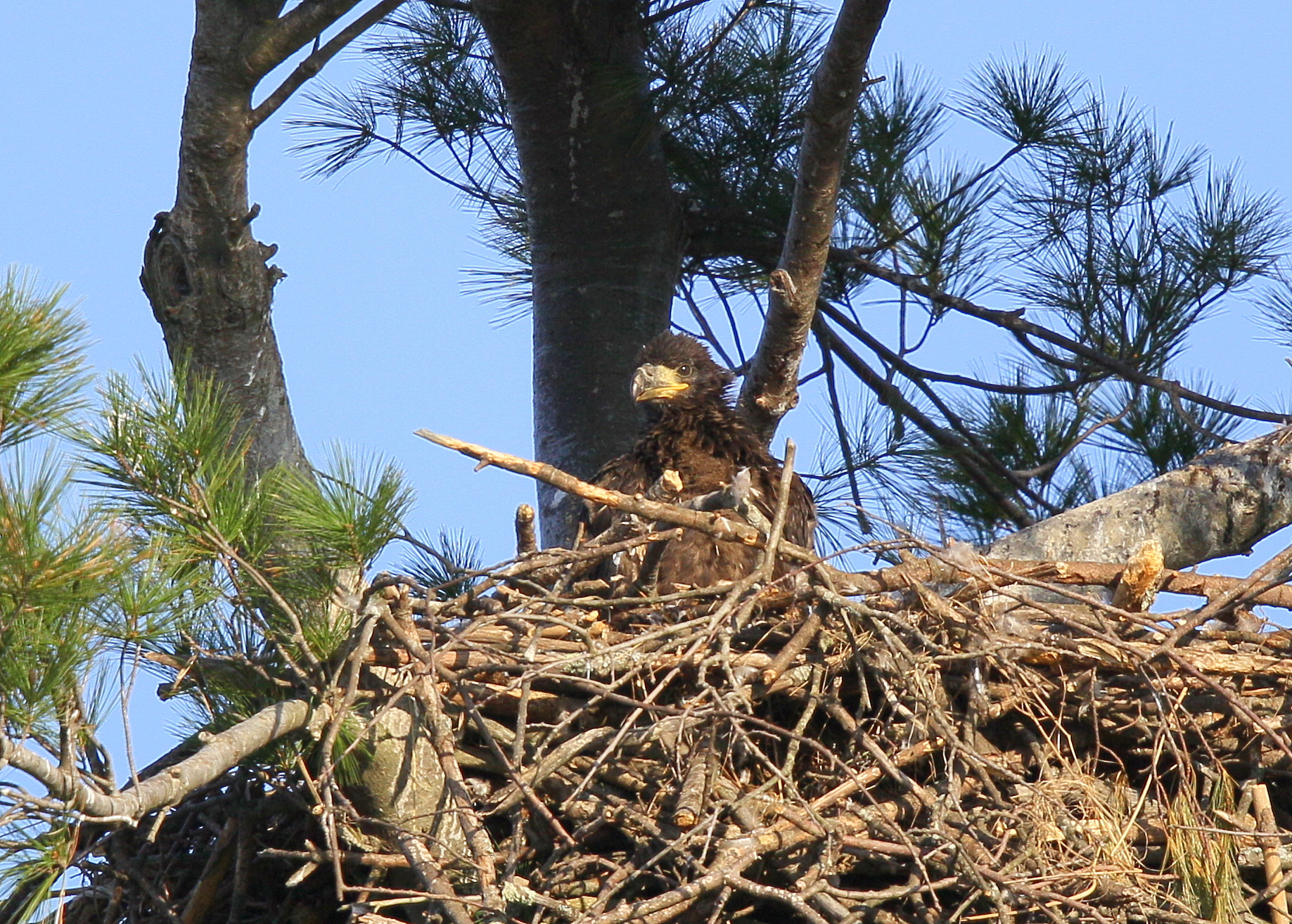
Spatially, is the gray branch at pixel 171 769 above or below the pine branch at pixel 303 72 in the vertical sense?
below

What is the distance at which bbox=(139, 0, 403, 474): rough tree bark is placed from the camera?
3303 mm

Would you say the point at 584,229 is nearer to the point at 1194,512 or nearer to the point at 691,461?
the point at 691,461

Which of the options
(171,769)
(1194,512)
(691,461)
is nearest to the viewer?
(171,769)

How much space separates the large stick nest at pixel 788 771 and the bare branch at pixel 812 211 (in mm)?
1081

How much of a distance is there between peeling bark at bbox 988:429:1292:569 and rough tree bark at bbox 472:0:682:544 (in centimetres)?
171

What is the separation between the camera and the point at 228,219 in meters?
3.32

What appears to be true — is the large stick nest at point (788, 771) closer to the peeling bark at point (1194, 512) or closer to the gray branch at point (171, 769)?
the gray branch at point (171, 769)

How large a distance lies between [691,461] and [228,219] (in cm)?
175

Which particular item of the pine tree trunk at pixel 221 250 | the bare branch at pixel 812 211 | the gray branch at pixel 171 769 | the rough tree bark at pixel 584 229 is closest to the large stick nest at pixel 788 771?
the gray branch at pixel 171 769

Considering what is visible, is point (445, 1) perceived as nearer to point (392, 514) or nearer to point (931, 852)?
point (392, 514)

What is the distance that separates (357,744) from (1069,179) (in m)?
3.72

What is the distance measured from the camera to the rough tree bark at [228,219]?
10.8 ft

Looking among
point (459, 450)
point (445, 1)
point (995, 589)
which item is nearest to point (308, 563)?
point (459, 450)

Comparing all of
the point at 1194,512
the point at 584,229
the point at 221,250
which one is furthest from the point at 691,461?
the point at 221,250
